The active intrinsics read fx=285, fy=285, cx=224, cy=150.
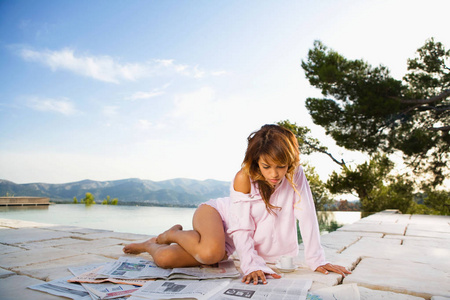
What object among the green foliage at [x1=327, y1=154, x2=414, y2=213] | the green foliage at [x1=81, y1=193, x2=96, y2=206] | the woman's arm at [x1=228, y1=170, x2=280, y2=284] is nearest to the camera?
the woman's arm at [x1=228, y1=170, x2=280, y2=284]

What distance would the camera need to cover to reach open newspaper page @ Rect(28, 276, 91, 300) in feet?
3.80

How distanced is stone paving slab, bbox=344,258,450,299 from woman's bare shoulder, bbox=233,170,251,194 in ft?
2.22

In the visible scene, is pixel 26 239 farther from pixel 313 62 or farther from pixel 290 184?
pixel 313 62

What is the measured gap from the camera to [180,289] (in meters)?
1.23

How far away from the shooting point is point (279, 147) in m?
1.40

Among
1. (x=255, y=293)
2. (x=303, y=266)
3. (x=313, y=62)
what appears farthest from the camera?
(x=313, y=62)

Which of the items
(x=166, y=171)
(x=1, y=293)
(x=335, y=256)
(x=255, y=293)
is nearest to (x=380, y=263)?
(x=335, y=256)

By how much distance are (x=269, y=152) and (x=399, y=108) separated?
6.78 m

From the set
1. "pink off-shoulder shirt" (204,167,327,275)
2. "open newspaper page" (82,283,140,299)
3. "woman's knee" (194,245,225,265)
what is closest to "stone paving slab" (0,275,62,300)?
"open newspaper page" (82,283,140,299)

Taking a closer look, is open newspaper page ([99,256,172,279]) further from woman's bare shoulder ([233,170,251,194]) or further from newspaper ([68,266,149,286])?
woman's bare shoulder ([233,170,251,194])

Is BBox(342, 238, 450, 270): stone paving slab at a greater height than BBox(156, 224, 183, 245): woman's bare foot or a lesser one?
lesser

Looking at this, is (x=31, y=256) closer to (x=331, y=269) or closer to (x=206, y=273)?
(x=206, y=273)

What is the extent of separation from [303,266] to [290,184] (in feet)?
1.81

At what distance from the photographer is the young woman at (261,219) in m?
1.47
